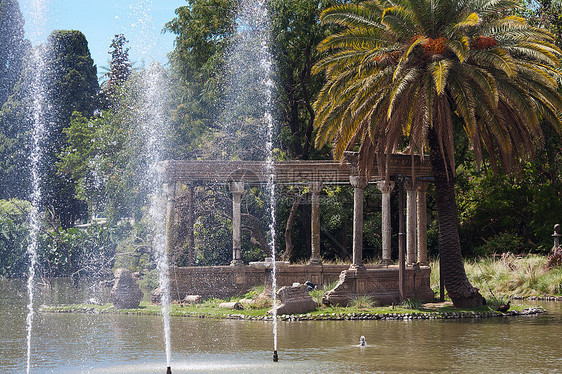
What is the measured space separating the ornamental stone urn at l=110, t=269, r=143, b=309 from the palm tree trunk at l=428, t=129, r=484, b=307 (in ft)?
31.2

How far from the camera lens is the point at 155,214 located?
36.1 meters

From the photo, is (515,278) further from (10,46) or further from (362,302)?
(10,46)

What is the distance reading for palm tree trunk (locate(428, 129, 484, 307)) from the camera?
838 inches

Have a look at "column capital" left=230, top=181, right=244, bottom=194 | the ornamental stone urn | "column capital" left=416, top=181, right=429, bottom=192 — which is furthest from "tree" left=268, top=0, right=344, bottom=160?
the ornamental stone urn

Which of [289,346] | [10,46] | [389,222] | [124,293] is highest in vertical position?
[10,46]

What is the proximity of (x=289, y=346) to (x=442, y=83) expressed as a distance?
7.58 meters

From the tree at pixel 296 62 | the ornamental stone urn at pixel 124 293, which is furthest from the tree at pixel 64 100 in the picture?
the ornamental stone urn at pixel 124 293

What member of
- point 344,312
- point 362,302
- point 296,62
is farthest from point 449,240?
point 296,62

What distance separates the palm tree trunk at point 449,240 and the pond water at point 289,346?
1.82m

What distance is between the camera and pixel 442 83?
1817 cm

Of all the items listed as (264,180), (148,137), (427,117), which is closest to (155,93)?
(148,137)

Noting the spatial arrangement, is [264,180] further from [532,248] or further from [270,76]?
[532,248]

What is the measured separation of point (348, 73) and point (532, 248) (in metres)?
17.4

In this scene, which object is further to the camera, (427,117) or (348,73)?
(348,73)
